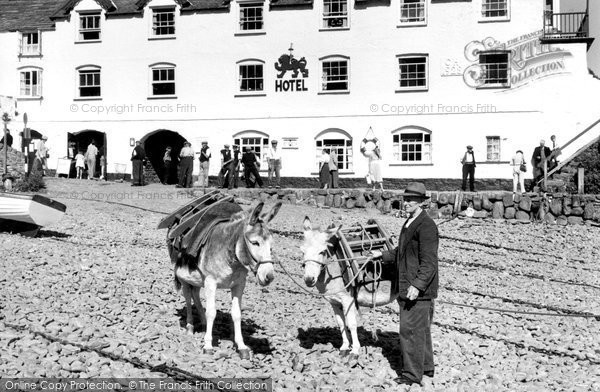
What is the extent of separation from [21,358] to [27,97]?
115 feet

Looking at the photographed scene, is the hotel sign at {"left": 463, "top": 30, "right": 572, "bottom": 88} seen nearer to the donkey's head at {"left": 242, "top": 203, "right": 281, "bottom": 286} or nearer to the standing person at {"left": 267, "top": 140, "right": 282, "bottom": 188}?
the standing person at {"left": 267, "top": 140, "right": 282, "bottom": 188}

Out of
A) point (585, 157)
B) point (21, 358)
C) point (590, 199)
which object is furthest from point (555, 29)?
point (21, 358)

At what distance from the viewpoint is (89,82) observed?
134 feet

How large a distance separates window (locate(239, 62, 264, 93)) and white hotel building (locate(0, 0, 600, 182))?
5 cm

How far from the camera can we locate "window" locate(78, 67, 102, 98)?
40.8 metres

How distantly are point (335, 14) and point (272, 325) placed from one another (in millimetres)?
28559

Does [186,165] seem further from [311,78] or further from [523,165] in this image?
[523,165]

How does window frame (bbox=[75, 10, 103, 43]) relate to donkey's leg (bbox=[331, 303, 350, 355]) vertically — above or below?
above

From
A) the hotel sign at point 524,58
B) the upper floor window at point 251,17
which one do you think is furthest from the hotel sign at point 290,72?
the hotel sign at point 524,58

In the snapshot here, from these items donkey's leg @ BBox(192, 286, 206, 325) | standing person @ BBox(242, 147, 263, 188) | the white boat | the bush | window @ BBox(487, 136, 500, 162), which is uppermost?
window @ BBox(487, 136, 500, 162)

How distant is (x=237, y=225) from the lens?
9.94m

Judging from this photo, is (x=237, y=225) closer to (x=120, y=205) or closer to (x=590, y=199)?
Answer: (x=120, y=205)

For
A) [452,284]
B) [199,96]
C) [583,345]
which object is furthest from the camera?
[199,96]

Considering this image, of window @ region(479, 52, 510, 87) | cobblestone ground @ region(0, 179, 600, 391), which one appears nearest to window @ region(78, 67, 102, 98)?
window @ region(479, 52, 510, 87)
